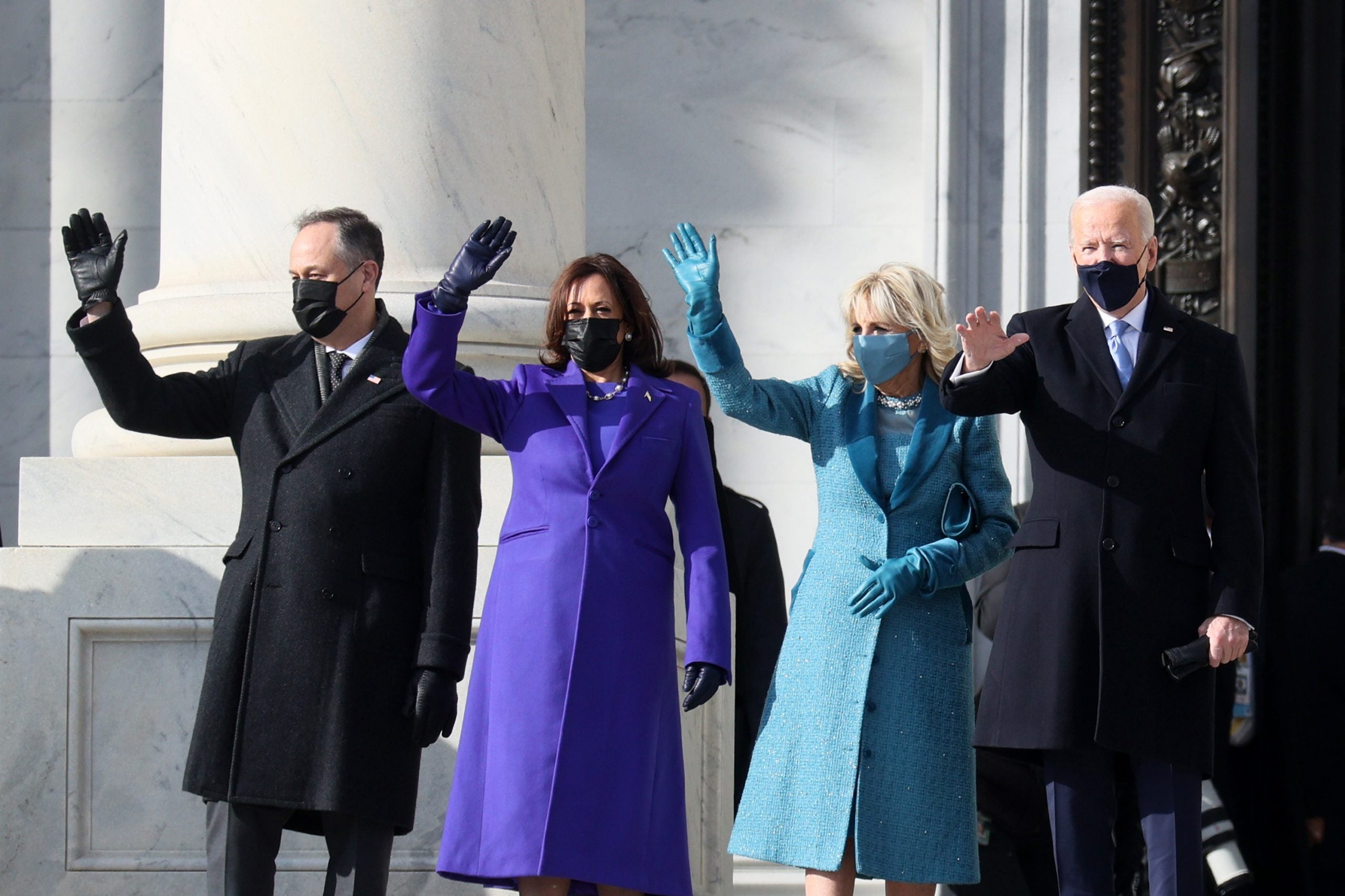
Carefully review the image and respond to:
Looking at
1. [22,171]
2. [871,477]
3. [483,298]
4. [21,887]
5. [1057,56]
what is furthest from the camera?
[22,171]

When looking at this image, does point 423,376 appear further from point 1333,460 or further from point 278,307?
point 1333,460

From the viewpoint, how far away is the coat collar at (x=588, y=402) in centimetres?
460

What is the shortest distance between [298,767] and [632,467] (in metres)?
1.01

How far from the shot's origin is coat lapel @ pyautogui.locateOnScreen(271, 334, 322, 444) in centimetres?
466

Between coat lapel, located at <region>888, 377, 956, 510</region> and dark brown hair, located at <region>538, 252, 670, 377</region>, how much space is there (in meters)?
0.68

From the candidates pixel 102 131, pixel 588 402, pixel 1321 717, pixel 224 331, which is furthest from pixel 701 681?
pixel 102 131

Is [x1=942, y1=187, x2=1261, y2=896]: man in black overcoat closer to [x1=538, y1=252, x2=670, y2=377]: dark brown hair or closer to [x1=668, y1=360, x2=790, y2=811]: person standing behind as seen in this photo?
[x1=538, y1=252, x2=670, y2=377]: dark brown hair

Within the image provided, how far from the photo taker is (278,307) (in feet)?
18.5

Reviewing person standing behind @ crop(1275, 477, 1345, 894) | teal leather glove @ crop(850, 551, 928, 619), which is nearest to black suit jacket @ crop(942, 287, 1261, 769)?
teal leather glove @ crop(850, 551, 928, 619)

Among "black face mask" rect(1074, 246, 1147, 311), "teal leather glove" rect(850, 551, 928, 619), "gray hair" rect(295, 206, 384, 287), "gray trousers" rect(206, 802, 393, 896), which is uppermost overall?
"gray hair" rect(295, 206, 384, 287)

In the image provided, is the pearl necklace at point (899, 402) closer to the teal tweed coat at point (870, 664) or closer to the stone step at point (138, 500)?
the teal tweed coat at point (870, 664)

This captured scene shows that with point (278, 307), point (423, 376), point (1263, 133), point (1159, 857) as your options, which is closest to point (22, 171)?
point (278, 307)

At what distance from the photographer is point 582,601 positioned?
4492 mm

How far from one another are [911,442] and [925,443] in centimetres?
4
